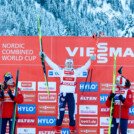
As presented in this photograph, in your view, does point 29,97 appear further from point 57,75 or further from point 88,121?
point 88,121

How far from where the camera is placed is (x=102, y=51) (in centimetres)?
449

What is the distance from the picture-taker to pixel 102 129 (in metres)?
4.53

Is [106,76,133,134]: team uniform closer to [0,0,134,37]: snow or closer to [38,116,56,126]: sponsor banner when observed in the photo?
[38,116,56,126]: sponsor banner

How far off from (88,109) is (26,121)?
3.89ft

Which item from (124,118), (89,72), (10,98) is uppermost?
(89,72)

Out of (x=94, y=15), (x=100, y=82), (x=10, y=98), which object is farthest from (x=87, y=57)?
(x=94, y=15)

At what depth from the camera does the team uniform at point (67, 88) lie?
13.5 feet

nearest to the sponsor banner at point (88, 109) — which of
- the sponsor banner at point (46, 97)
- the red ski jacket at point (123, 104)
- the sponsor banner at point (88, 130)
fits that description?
the sponsor banner at point (88, 130)

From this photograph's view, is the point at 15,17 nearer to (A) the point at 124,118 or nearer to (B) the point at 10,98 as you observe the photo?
(B) the point at 10,98

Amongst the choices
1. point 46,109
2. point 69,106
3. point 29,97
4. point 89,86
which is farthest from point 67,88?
point 29,97

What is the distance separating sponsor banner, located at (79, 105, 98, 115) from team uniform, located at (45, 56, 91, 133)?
344 millimetres

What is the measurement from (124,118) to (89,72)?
1.08 m

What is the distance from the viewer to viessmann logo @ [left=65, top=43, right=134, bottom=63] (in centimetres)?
449

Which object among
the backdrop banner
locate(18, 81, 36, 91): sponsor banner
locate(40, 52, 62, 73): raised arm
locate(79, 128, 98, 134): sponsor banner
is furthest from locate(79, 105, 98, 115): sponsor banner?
locate(18, 81, 36, 91): sponsor banner
